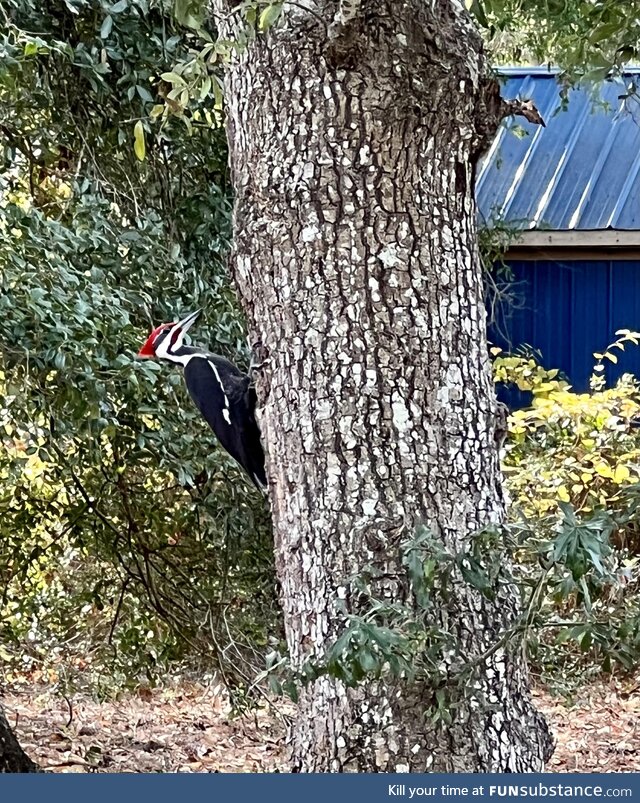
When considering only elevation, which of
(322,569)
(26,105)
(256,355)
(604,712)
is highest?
(26,105)

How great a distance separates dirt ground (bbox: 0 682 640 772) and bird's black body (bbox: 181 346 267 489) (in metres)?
1.73

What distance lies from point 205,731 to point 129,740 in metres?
0.39

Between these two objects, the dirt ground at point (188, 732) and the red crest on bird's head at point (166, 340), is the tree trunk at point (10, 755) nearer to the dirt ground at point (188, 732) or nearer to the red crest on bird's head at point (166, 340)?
the dirt ground at point (188, 732)

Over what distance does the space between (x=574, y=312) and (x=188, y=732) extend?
11.1ft

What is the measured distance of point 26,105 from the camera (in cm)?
396

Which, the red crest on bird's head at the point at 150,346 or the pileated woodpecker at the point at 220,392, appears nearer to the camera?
the pileated woodpecker at the point at 220,392

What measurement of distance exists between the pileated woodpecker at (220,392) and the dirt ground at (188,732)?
172cm

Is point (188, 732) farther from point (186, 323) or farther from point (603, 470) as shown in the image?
point (186, 323)

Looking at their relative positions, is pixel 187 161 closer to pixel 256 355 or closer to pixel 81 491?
pixel 81 491

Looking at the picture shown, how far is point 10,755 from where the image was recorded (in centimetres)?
421

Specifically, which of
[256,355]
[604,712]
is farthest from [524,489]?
[256,355]

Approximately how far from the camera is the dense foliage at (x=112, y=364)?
10.6ft

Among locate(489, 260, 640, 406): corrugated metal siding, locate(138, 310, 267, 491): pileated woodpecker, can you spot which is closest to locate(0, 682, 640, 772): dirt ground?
locate(138, 310, 267, 491): pileated woodpecker

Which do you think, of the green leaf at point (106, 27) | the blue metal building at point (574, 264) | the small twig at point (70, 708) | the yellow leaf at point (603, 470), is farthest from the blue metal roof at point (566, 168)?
the small twig at point (70, 708)
